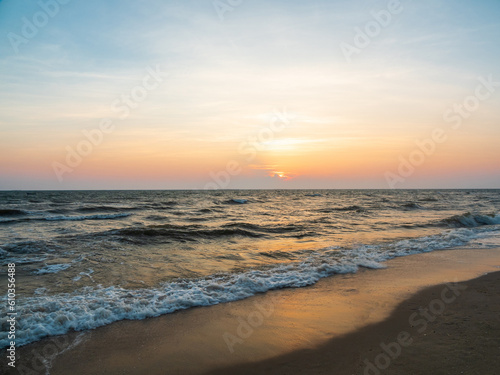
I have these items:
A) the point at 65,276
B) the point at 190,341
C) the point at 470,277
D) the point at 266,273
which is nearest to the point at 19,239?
the point at 65,276

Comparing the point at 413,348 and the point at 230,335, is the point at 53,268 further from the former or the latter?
the point at 413,348

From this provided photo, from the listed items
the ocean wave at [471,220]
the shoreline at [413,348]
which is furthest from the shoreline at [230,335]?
the ocean wave at [471,220]

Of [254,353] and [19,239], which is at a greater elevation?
[19,239]

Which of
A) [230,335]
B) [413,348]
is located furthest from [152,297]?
[413,348]

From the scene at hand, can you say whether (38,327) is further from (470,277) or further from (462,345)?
(470,277)

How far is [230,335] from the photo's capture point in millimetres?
5285

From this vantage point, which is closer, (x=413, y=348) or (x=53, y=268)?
(x=413, y=348)

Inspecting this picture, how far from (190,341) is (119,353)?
1090 mm

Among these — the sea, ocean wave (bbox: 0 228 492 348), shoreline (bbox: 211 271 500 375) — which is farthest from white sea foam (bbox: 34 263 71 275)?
shoreline (bbox: 211 271 500 375)

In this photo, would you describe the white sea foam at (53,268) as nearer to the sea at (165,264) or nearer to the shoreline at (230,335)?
the sea at (165,264)

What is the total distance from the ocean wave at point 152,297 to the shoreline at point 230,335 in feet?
0.89

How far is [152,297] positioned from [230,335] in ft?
8.36

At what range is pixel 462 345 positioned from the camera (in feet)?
15.2

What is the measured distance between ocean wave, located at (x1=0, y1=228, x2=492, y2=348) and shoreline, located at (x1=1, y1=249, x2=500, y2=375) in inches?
10.7
